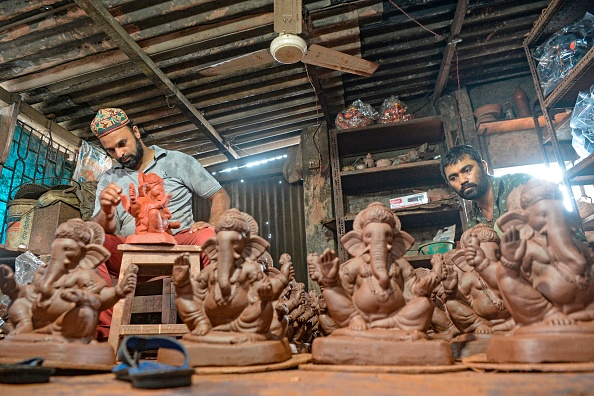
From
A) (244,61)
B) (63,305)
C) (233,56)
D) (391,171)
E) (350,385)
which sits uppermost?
(233,56)

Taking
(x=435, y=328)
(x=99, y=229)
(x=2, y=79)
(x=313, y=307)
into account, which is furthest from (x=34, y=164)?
(x=435, y=328)

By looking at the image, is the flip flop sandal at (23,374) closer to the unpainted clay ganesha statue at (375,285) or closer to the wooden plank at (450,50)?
the unpainted clay ganesha statue at (375,285)

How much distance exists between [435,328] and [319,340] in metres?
0.78

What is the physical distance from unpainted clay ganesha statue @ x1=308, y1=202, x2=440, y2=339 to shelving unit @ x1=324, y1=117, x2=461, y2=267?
96.8 inches

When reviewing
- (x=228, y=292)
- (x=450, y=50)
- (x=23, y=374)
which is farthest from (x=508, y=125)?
(x=23, y=374)

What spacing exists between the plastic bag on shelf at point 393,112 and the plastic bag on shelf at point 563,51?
155 cm

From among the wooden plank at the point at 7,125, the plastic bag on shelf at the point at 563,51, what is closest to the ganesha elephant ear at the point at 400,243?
the plastic bag on shelf at the point at 563,51

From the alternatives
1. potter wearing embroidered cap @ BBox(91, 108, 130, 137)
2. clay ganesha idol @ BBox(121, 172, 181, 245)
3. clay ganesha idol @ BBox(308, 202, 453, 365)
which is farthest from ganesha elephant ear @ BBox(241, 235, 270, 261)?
potter wearing embroidered cap @ BBox(91, 108, 130, 137)

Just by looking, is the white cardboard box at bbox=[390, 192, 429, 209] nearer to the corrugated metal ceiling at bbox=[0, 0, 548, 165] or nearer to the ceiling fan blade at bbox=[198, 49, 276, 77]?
the corrugated metal ceiling at bbox=[0, 0, 548, 165]

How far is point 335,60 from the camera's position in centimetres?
375

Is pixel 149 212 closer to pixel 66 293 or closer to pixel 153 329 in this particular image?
pixel 153 329

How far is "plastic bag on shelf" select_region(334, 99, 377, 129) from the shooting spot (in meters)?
4.94

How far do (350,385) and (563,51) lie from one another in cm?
349

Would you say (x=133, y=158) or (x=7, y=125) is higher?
(x=7, y=125)
